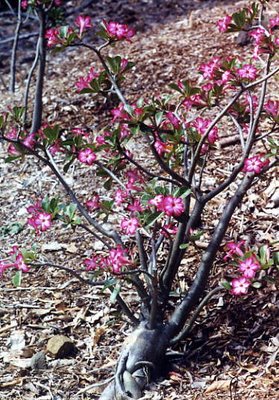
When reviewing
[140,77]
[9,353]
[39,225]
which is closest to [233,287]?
[39,225]

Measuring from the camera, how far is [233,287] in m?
2.28

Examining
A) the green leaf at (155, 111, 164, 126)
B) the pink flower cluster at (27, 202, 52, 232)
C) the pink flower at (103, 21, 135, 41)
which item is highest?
the pink flower at (103, 21, 135, 41)

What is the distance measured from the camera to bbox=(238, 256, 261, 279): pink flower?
221 centimetres

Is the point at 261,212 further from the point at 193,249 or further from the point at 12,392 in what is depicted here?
the point at 12,392

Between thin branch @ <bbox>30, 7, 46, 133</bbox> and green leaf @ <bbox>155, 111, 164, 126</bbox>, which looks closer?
green leaf @ <bbox>155, 111, 164, 126</bbox>

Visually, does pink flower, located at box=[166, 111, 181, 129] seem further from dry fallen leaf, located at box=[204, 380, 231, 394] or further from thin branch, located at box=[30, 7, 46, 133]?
thin branch, located at box=[30, 7, 46, 133]

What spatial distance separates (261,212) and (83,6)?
13.2 feet

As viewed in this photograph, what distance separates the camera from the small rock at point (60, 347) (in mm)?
2822

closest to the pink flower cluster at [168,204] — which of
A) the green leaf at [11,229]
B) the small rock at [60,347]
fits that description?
the small rock at [60,347]

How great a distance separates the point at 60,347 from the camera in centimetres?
282

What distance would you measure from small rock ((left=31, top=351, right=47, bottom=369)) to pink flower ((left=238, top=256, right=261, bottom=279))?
981 millimetres

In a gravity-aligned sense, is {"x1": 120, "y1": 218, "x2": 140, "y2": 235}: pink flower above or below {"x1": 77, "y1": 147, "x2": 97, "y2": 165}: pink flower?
below

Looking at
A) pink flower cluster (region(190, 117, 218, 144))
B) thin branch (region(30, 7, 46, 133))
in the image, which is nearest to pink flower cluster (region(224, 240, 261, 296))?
pink flower cluster (region(190, 117, 218, 144))

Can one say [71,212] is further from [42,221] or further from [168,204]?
[168,204]
